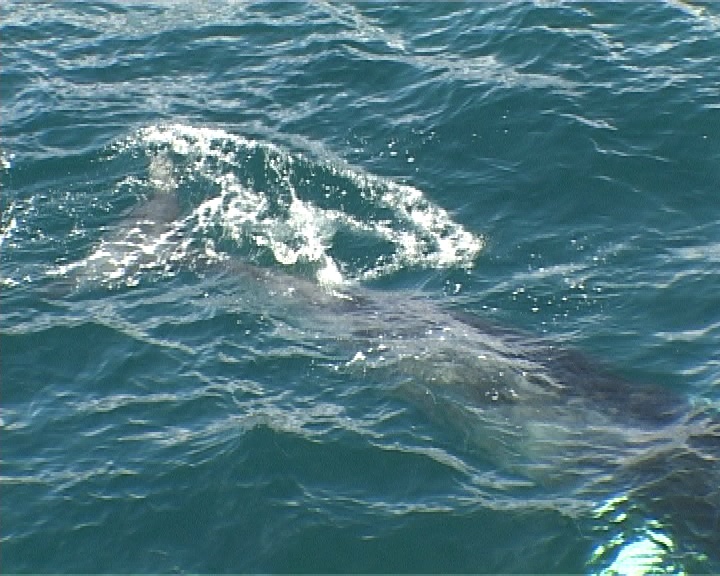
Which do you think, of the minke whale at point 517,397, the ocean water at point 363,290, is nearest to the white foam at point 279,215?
the ocean water at point 363,290

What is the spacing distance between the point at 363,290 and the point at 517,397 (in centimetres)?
458

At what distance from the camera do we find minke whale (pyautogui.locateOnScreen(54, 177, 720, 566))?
56.2 feet

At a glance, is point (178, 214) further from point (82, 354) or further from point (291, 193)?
point (82, 354)

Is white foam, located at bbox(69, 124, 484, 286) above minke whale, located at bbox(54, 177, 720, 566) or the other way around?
above

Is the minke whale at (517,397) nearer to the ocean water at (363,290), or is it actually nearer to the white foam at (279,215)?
the ocean water at (363,290)

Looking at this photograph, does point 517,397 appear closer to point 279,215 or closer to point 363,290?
point 363,290

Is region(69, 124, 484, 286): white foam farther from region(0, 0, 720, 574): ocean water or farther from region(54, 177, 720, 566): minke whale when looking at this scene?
region(54, 177, 720, 566): minke whale

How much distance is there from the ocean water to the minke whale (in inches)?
2.2

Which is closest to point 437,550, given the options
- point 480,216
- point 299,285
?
point 299,285

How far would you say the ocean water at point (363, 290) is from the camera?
16812mm

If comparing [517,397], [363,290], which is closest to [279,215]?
[363,290]

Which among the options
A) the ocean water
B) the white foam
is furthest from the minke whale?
the white foam

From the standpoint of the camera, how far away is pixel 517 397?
64.0ft

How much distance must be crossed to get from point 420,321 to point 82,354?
609 centimetres
